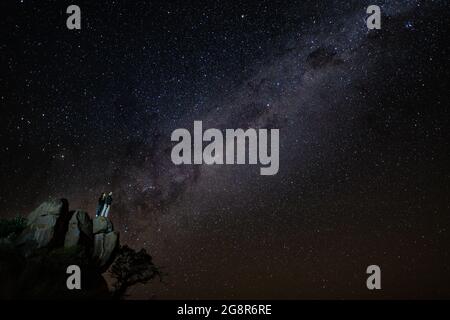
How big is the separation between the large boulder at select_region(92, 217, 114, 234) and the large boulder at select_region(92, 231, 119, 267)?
208mm

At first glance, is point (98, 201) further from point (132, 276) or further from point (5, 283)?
point (5, 283)

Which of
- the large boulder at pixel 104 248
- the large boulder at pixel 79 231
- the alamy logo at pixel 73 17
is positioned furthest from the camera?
the large boulder at pixel 104 248

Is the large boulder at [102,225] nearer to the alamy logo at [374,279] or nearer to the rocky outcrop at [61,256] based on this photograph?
the rocky outcrop at [61,256]

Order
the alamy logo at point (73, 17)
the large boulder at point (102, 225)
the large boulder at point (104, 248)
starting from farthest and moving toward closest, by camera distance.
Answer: the large boulder at point (102, 225) < the large boulder at point (104, 248) < the alamy logo at point (73, 17)

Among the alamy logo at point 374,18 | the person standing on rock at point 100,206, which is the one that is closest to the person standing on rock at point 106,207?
the person standing on rock at point 100,206

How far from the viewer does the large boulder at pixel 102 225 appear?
23.3 meters

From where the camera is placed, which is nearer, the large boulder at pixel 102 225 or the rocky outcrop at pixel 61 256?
the rocky outcrop at pixel 61 256

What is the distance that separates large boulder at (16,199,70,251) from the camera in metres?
20.8

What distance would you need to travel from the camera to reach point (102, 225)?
76.8 ft

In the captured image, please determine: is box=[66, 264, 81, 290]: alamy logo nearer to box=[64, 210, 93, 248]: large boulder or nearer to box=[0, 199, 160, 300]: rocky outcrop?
box=[0, 199, 160, 300]: rocky outcrop

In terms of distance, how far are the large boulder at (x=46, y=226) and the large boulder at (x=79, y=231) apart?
0.28m

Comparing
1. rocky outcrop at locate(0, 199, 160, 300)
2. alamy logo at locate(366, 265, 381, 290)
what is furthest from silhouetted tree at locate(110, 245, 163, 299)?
alamy logo at locate(366, 265, 381, 290)

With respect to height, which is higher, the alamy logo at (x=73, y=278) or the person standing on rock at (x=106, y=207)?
the person standing on rock at (x=106, y=207)
